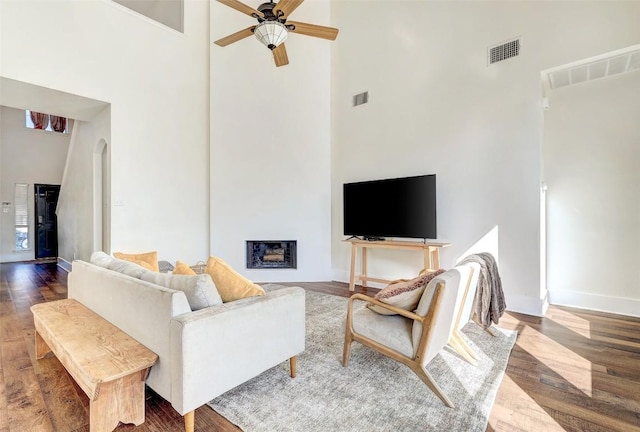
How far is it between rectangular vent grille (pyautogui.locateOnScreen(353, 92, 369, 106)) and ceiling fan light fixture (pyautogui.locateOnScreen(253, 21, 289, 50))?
2412mm

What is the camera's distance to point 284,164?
17.4ft

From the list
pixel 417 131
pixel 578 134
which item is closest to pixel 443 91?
pixel 417 131

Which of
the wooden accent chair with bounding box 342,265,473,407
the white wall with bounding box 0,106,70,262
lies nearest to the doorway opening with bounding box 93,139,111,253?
the wooden accent chair with bounding box 342,265,473,407

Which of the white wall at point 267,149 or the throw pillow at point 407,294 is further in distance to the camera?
the white wall at point 267,149

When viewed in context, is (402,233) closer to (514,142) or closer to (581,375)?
(514,142)

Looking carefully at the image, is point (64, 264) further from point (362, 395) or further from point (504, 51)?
point (504, 51)

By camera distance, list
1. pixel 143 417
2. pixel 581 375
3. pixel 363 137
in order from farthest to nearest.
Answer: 1. pixel 363 137
2. pixel 581 375
3. pixel 143 417

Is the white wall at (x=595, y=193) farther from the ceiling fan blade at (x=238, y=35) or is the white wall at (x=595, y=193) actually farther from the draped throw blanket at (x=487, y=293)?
the ceiling fan blade at (x=238, y=35)

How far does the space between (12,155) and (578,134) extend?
12143 mm

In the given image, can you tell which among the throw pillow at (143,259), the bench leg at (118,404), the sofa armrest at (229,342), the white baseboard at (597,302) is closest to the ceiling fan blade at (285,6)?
the sofa armrest at (229,342)

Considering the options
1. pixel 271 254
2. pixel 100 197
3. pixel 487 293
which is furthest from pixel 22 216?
pixel 487 293

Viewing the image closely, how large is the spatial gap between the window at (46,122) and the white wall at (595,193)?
37.5ft

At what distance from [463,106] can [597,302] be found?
294cm

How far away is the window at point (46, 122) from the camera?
8078 mm
